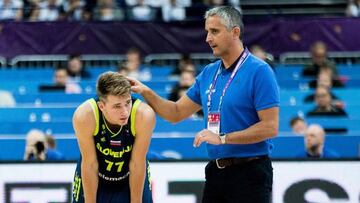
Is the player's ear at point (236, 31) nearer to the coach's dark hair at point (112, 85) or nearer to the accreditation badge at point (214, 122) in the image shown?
the accreditation badge at point (214, 122)

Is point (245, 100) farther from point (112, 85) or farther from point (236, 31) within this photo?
point (112, 85)

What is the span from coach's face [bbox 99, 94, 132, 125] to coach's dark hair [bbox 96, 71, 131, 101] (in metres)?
0.03

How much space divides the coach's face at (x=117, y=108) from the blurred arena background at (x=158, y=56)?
4.31 m

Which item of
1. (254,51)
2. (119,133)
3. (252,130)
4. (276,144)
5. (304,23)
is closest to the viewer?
(252,130)

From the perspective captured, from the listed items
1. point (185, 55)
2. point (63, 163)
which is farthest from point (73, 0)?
point (63, 163)

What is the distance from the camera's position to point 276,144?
32.5 ft

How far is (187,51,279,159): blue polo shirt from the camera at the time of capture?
5.37 metres

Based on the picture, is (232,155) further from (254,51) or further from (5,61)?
(5,61)

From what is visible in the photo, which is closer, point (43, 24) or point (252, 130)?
point (252, 130)

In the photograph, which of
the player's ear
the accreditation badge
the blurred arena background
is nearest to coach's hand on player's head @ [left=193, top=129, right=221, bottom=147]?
the accreditation badge

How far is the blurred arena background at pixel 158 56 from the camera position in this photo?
10562 millimetres

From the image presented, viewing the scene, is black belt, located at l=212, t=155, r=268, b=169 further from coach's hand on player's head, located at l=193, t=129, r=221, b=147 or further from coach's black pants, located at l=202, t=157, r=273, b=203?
coach's hand on player's head, located at l=193, t=129, r=221, b=147

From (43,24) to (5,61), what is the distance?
2.69ft

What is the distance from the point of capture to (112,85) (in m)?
5.47
